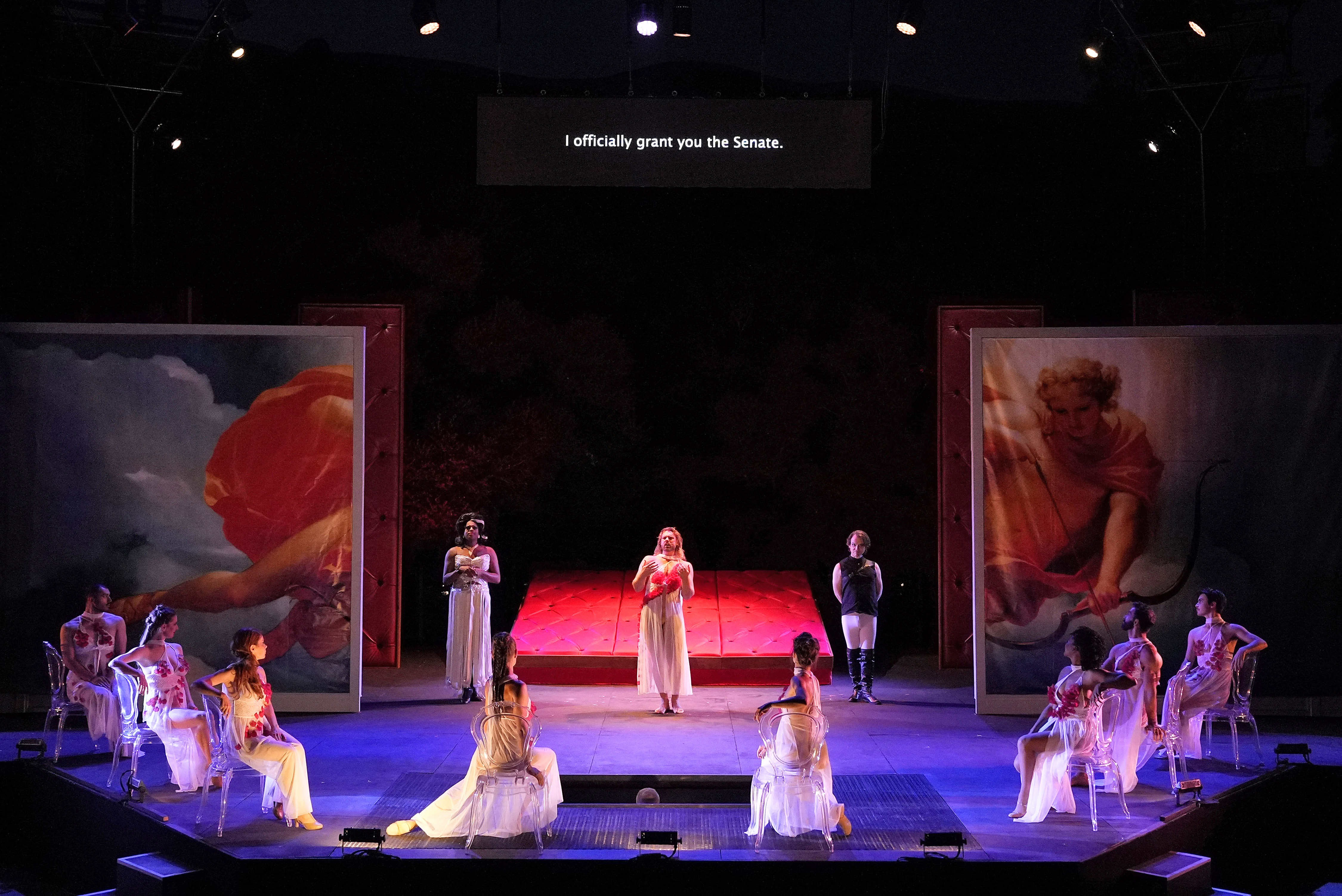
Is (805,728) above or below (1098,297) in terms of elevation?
below

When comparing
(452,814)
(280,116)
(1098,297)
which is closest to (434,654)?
(280,116)

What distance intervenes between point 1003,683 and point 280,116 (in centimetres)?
845

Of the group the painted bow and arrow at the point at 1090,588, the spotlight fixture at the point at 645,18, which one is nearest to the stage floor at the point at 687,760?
the painted bow and arrow at the point at 1090,588

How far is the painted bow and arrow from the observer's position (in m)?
9.35

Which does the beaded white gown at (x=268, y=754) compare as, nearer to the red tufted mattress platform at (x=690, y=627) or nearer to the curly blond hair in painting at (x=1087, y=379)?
the red tufted mattress platform at (x=690, y=627)

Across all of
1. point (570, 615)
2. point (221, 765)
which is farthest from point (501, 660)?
point (570, 615)

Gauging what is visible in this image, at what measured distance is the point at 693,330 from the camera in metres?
13.5

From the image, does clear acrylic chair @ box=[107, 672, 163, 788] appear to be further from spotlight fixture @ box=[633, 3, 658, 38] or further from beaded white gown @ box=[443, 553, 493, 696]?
spotlight fixture @ box=[633, 3, 658, 38]

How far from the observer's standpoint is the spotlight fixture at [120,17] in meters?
10.3

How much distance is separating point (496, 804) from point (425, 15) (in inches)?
234

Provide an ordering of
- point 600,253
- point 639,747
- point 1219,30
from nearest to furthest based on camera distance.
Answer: point 639,747 < point 1219,30 < point 600,253

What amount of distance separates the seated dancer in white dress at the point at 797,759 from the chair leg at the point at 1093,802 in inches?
47.6

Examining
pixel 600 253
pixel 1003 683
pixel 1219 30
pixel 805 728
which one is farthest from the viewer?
pixel 600 253

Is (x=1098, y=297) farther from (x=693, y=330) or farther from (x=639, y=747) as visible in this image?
(x=639, y=747)
